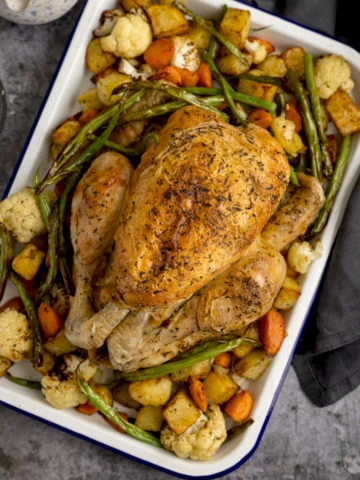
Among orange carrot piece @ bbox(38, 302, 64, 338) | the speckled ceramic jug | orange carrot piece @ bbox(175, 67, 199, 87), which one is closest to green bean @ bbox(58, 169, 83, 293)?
orange carrot piece @ bbox(38, 302, 64, 338)

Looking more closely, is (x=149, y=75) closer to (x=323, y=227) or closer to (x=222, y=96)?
(x=222, y=96)

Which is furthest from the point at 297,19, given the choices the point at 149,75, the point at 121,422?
the point at 121,422

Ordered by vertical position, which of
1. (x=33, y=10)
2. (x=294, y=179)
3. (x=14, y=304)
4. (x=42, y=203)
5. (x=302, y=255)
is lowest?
(x=302, y=255)

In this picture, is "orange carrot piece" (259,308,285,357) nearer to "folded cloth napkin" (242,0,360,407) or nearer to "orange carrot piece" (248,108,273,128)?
"folded cloth napkin" (242,0,360,407)

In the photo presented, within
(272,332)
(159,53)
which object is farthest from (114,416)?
(159,53)

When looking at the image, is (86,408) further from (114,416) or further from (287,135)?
(287,135)

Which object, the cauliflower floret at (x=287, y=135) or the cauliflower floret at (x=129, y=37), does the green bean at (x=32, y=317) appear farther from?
the cauliflower floret at (x=287, y=135)
